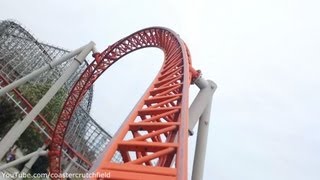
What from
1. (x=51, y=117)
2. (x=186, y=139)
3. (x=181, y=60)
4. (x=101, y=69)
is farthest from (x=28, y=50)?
(x=186, y=139)

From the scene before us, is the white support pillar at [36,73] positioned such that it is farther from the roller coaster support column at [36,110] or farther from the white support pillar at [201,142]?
the white support pillar at [201,142]

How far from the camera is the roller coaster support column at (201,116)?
9.12 meters

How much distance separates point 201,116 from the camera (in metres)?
9.86

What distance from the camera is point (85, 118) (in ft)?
115

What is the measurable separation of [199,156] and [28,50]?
1165 inches

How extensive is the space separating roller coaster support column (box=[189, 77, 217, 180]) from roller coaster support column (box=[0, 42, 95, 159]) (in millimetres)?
4364

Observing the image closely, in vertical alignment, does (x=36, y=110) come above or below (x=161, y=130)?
below

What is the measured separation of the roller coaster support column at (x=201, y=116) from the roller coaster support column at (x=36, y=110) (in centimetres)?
436

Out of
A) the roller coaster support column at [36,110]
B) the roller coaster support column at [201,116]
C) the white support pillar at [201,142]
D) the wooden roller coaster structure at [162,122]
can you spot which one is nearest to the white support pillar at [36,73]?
the roller coaster support column at [36,110]

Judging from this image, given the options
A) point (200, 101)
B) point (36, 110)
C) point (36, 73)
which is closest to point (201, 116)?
point (200, 101)

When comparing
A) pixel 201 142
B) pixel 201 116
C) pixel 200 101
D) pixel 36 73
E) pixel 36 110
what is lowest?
pixel 201 142

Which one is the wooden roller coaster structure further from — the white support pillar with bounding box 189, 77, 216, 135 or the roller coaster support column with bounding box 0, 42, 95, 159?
the roller coaster support column with bounding box 0, 42, 95, 159

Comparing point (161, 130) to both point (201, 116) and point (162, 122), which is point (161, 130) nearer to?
point (162, 122)

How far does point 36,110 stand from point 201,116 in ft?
15.1
